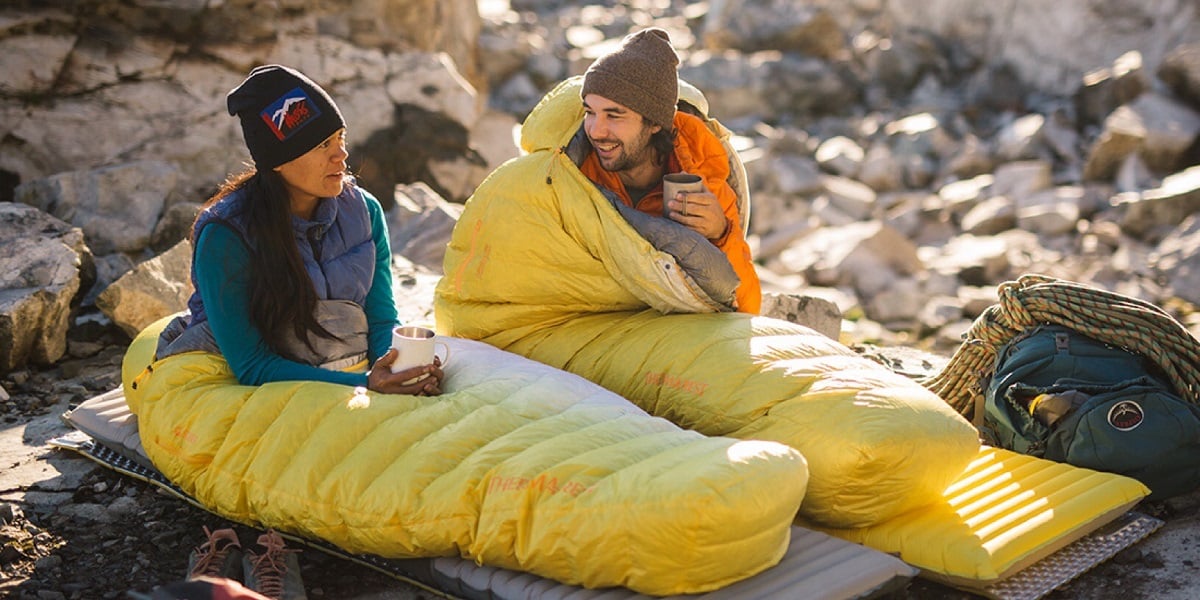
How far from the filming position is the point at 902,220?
1048cm

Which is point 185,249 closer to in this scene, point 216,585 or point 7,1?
point 7,1

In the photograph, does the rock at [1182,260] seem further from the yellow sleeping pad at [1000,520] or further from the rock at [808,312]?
the yellow sleeping pad at [1000,520]

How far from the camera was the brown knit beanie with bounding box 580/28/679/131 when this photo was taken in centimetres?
378

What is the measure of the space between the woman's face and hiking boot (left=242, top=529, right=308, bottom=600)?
1010mm

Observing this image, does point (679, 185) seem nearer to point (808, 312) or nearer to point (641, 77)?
point (641, 77)

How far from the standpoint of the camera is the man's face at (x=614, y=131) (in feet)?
12.4

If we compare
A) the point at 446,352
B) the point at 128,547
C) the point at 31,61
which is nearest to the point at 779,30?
the point at 31,61

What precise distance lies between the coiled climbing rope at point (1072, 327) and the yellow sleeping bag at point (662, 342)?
69cm

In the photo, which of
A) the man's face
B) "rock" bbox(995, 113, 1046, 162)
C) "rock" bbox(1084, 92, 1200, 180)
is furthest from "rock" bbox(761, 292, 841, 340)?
"rock" bbox(995, 113, 1046, 162)

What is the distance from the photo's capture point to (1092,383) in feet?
11.4

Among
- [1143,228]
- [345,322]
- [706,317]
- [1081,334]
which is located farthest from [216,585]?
[1143,228]

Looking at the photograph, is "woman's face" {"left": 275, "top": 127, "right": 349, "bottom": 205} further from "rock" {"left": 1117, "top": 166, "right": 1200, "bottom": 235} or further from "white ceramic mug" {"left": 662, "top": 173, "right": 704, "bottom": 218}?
"rock" {"left": 1117, "top": 166, "right": 1200, "bottom": 235}

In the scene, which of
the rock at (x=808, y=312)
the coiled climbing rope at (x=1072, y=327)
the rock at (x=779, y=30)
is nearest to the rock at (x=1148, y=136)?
the rock at (x=779, y=30)

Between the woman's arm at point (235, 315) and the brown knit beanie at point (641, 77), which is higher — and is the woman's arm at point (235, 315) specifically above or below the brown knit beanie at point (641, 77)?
below
